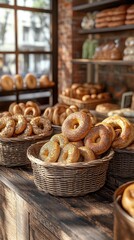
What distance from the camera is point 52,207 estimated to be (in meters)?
1.30

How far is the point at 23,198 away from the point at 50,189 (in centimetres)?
14

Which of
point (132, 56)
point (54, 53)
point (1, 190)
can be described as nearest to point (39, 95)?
point (54, 53)

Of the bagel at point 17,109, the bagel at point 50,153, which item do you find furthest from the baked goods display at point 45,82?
the bagel at point 50,153

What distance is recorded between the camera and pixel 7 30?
4.32 m

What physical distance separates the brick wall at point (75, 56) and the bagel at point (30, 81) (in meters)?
0.61

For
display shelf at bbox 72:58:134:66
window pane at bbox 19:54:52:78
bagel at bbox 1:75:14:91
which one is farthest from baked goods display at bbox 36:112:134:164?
window pane at bbox 19:54:52:78

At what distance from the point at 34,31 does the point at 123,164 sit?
11.9ft

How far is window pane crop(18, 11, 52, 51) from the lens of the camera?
14.7 feet

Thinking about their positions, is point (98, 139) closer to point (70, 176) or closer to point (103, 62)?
point (70, 176)

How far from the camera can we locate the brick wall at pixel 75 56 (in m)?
4.38

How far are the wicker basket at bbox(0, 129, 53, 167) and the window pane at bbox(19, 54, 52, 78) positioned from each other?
3001mm

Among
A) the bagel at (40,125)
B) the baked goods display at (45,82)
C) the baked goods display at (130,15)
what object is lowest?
the bagel at (40,125)

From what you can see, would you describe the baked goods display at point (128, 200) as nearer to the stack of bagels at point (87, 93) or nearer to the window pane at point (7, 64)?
the stack of bagels at point (87, 93)

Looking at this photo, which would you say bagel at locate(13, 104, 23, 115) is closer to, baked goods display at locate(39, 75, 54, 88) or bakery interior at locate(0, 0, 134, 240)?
bakery interior at locate(0, 0, 134, 240)
